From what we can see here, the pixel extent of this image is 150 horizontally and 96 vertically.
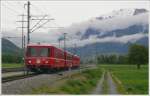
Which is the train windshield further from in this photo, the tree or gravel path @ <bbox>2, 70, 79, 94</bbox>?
the tree

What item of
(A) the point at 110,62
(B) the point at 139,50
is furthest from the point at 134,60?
(A) the point at 110,62

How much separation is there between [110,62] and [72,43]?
271ft

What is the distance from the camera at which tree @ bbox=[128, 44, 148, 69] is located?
434ft

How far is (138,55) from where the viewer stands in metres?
134

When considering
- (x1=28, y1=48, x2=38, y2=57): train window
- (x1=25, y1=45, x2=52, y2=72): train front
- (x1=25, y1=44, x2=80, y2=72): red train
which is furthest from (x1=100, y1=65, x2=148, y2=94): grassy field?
(x1=28, y1=48, x2=38, y2=57): train window

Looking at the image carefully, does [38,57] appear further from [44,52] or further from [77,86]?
[77,86]

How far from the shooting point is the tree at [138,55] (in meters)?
132

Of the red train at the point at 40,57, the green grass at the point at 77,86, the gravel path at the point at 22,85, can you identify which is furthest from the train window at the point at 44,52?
the gravel path at the point at 22,85

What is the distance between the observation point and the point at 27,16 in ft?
140

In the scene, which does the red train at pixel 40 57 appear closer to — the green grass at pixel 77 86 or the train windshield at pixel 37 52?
the train windshield at pixel 37 52

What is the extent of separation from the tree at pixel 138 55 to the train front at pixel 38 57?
308 feet

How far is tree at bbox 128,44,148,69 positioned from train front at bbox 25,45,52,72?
93.9m

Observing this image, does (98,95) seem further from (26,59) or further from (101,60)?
(101,60)

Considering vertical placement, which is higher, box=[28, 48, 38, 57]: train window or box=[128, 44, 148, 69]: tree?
box=[128, 44, 148, 69]: tree
